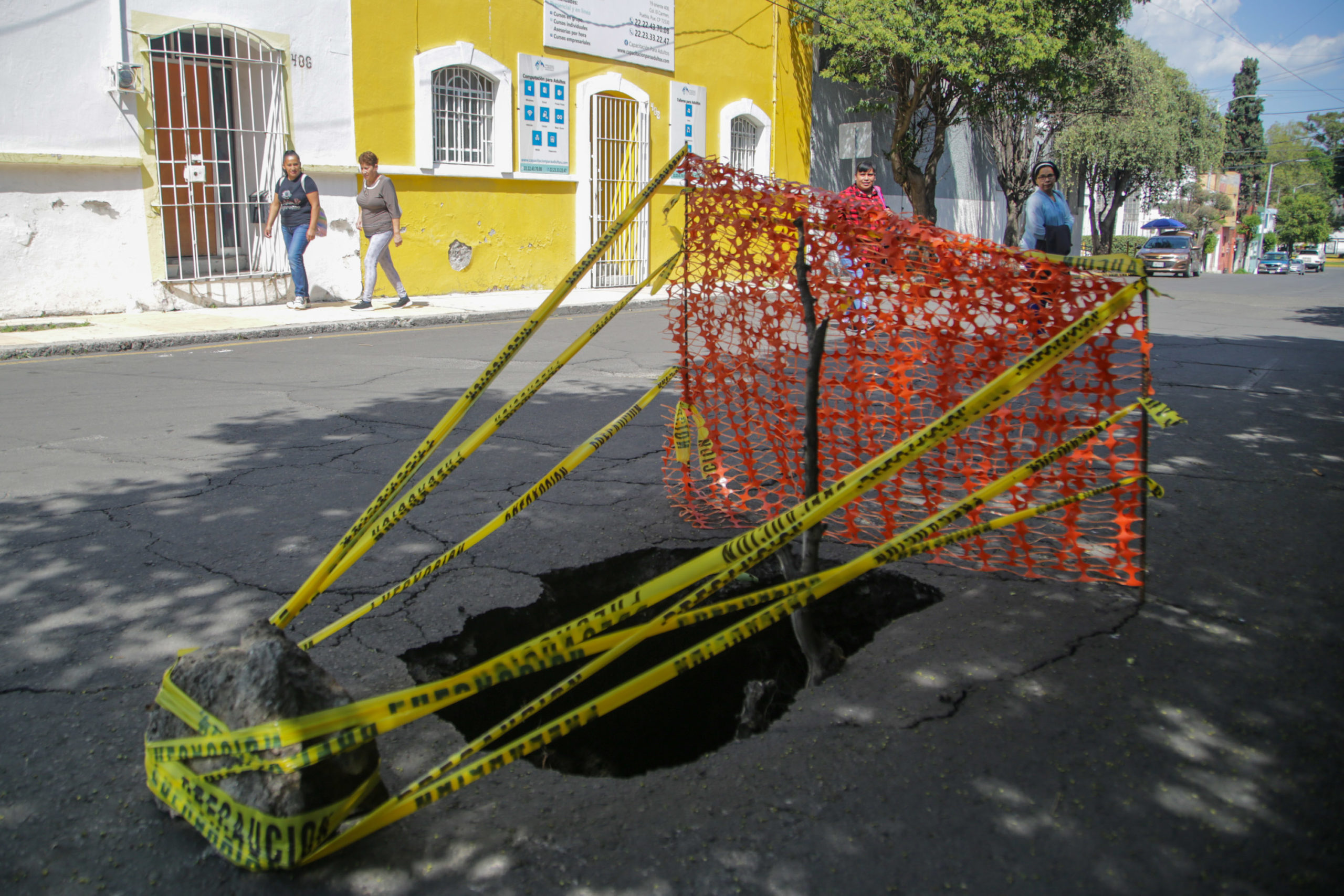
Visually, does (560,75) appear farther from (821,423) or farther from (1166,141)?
(1166,141)

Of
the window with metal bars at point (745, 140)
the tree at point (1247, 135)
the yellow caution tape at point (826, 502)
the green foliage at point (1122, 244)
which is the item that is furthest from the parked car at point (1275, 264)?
the yellow caution tape at point (826, 502)

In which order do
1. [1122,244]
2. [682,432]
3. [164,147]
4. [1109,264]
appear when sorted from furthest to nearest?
[1122,244] < [164,147] < [682,432] < [1109,264]

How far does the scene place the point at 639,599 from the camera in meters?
2.32

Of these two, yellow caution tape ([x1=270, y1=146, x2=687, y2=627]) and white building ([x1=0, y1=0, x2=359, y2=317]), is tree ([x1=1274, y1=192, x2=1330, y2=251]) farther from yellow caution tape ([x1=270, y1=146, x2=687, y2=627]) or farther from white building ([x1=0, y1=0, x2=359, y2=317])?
yellow caution tape ([x1=270, y1=146, x2=687, y2=627])

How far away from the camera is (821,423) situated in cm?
430

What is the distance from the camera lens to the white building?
11.1m

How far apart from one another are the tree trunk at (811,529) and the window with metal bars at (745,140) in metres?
18.2

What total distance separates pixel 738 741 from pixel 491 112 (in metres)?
14.8

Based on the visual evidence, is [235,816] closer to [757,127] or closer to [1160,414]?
[1160,414]

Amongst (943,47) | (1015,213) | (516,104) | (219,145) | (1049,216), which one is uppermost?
(943,47)

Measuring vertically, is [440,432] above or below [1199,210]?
below

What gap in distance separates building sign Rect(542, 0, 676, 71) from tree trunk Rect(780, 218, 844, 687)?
1464 cm

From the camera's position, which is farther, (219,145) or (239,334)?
(219,145)

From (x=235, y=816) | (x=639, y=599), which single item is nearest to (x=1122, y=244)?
(x=639, y=599)
